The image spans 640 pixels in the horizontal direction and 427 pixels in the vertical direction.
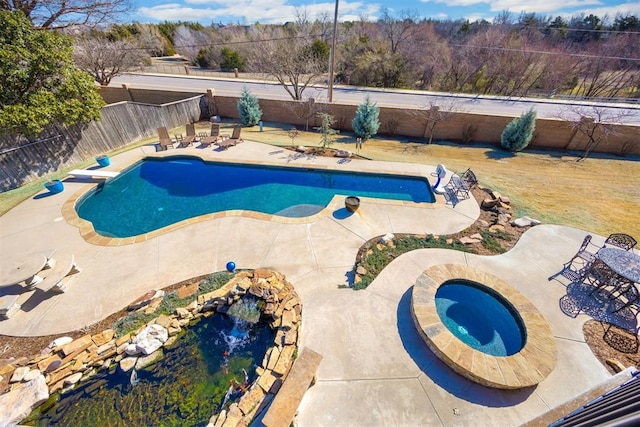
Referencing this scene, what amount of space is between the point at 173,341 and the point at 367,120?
15.0 meters

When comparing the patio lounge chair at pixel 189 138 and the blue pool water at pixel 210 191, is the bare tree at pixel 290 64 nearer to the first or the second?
the patio lounge chair at pixel 189 138

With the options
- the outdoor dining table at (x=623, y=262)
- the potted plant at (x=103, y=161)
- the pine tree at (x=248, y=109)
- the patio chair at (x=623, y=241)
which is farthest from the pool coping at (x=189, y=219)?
the pine tree at (x=248, y=109)

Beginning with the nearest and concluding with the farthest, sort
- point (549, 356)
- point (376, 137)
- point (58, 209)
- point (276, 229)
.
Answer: point (549, 356)
point (276, 229)
point (58, 209)
point (376, 137)

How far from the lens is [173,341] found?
6.11 meters

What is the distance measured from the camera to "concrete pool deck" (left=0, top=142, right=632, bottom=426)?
497cm

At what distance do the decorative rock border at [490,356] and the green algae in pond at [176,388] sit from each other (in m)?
3.83

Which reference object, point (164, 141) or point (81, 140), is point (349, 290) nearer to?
point (164, 141)

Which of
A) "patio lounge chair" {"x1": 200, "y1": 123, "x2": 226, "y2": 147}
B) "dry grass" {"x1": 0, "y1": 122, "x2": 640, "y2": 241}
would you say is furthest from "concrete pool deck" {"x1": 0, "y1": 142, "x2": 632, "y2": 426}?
"patio lounge chair" {"x1": 200, "y1": 123, "x2": 226, "y2": 147}

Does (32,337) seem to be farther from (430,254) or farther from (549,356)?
(549,356)

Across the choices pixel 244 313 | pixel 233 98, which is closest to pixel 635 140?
pixel 244 313

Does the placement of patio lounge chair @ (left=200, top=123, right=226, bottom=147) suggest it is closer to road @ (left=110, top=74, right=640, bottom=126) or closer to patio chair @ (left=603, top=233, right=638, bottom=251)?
road @ (left=110, top=74, right=640, bottom=126)

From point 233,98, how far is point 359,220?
50.8 feet

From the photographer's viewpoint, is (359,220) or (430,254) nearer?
(430,254)

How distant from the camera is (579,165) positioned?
14055mm
